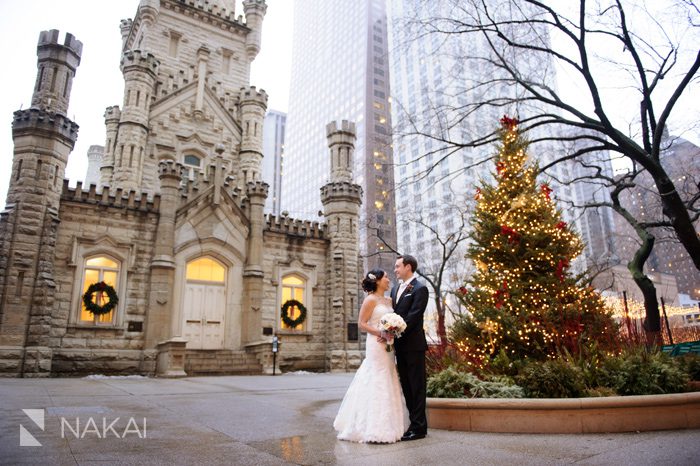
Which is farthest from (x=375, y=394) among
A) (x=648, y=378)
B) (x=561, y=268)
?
(x=561, y=268)

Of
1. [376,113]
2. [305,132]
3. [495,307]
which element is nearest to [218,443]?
[495,307]

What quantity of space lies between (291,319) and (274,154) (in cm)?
13825

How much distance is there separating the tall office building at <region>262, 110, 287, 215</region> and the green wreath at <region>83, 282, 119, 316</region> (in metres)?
119

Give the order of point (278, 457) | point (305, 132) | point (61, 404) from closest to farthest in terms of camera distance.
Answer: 1. point (278, 457)
2. point (61, 404)
3. point (305, 132)

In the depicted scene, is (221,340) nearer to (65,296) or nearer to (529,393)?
(65,296)

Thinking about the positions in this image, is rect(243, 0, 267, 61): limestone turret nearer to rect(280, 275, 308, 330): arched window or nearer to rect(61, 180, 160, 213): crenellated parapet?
rect(61, 180, 160, 213): crenellated parapet

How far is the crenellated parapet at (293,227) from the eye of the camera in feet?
76.0

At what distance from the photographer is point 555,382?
21.4ft

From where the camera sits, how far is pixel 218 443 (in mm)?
5199

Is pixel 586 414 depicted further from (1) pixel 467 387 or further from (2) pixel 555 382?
(1) pixel 467 387

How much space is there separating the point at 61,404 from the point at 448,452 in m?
6.88

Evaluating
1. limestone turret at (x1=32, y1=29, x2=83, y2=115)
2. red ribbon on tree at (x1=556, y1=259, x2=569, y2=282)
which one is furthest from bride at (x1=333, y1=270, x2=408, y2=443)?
limestone turret at (x1=32, y1=29, x2=83, y2=115)

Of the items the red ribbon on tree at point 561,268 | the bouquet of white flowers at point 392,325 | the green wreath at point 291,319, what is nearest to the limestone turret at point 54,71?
the green wreath at point 291,319

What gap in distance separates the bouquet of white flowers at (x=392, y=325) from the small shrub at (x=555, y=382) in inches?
99.3
